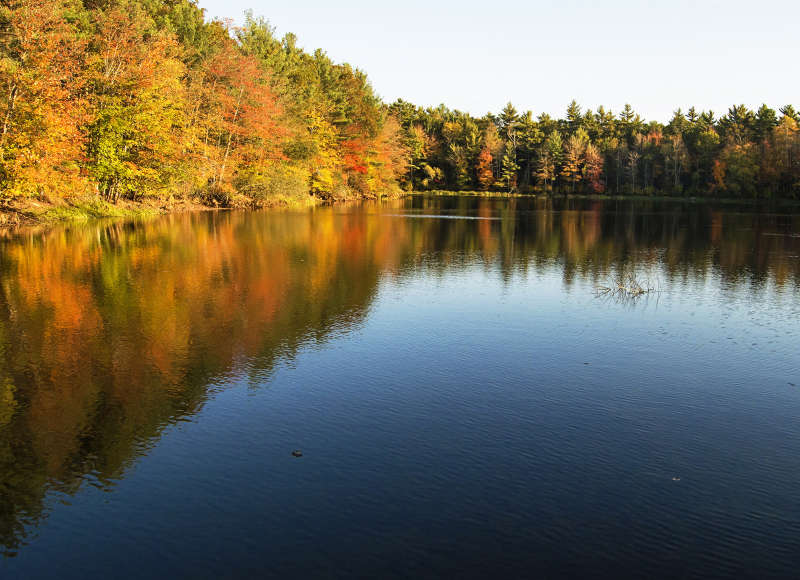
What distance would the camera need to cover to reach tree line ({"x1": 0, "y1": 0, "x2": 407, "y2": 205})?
2867cm

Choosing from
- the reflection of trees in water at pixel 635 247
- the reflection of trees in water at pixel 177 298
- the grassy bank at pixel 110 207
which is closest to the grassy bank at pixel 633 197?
the reflection of trees in water at pixel 635 247

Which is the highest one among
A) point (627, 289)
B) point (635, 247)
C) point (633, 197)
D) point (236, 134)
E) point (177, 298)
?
point (236, 134)

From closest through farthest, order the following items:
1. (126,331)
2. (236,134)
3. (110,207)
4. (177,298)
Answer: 1. (126,331)
2. (177,298)
3. (110,207)
4. (236,134)

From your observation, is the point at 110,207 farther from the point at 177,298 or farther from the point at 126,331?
the point at 126,331

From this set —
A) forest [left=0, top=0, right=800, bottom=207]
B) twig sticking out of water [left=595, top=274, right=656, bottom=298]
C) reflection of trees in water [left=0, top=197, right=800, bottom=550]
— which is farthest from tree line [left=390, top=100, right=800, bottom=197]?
twig sticking out of water [left=595, top=274, right=656, bottom=298]

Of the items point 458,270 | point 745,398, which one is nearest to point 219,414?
point 745,398

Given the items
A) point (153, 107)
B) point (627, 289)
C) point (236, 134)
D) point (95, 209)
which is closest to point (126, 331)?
point (627, 289)

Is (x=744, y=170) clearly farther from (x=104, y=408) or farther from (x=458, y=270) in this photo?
(x=104, y=408)

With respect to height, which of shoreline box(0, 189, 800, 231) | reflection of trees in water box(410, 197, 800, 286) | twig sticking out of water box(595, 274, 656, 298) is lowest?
twig sticking out of water box(595, 274, 656, 298)

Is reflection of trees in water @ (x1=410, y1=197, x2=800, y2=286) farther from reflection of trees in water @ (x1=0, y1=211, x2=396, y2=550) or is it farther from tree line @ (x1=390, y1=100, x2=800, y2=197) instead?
tree line @ (x1=390, y1=100, x2=800, y2=197)

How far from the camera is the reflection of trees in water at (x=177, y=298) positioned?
7.50 meters

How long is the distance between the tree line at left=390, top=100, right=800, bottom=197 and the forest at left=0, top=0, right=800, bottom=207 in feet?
0.99

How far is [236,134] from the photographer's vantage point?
50.3m

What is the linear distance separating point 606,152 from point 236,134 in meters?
81.5
